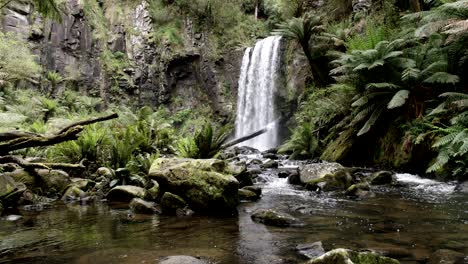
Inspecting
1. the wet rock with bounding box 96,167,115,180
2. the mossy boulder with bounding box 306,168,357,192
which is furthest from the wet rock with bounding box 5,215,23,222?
the mossy boulder with bounding box 306,168,357,192

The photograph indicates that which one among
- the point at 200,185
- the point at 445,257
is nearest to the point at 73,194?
the point at 200,185

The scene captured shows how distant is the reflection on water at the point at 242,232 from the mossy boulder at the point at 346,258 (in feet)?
1.55

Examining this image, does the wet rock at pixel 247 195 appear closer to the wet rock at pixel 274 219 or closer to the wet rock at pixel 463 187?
the wet rock at pixel 274 219

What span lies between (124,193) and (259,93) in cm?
1388

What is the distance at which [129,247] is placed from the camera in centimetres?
363

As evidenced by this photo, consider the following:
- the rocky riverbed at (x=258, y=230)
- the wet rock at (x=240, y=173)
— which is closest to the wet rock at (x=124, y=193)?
the rocky riverbed at (x=258, y=230)

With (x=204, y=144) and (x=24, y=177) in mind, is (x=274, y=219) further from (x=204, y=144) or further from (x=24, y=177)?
(x=24, y=177)

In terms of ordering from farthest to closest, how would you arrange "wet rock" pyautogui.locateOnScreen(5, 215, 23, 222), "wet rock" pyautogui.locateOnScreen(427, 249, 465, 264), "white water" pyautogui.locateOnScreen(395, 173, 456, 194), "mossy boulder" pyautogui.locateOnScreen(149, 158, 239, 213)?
"white water" pyautogui.locateOnScreen(395, 173, 456, 194) → "mossy boulder" pyautogui.locateOnScreen(149, 158, 239, 213) → "wet rock" pyautogui.locateOnScreen(5, 215, 23, 222) → "wet rock" pyautogui.locateOnScreen(427, 249, 465, 264)

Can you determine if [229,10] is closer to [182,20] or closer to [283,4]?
[182,20]

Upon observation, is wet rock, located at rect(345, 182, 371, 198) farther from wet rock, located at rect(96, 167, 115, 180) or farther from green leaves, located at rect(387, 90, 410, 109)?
wet rock, located at rect(96, 167, 115, 180)

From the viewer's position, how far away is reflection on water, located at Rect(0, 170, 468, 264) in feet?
11.1

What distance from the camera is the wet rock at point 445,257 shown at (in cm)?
297

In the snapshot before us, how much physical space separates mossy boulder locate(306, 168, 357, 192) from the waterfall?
10554 mm

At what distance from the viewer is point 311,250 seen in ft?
11.1
